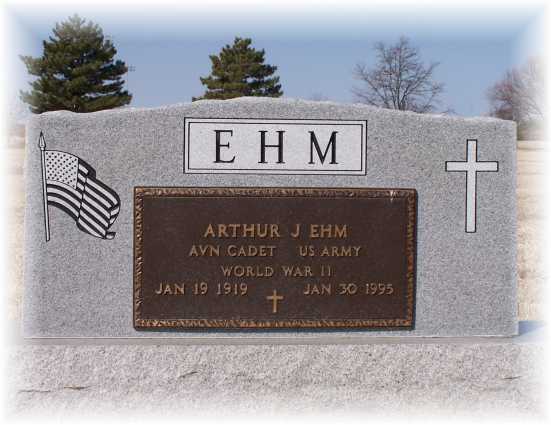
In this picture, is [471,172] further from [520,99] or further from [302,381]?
[520,99]

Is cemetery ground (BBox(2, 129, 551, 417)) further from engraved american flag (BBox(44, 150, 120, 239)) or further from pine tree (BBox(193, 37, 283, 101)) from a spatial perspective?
pine tree (BBox(193, 37, 283, 101))

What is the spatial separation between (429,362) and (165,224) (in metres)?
2.01

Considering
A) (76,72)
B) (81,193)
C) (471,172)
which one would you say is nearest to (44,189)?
(81,193)

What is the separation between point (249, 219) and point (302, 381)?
3.75ft

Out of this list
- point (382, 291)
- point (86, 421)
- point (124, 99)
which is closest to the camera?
point (86, 421)

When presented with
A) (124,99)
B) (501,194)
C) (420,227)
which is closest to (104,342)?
(420,227)

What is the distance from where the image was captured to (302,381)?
517 cm

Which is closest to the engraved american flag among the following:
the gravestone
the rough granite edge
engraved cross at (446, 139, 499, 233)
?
the gravestone

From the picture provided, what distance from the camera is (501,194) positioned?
5.41 m

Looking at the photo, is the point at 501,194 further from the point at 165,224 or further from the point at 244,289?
the point at 165,224

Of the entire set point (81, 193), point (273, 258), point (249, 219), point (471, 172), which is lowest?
point (273, 258)

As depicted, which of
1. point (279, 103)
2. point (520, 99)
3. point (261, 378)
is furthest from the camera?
point (520, 99)

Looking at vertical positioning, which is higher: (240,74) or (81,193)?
(240,74)

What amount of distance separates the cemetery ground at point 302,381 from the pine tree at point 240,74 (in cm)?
2468
